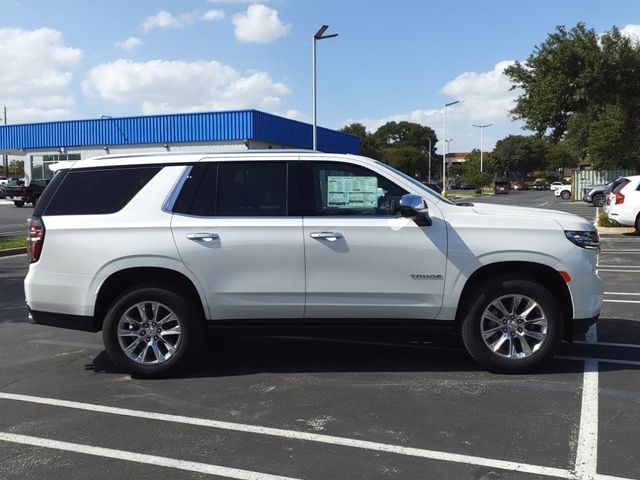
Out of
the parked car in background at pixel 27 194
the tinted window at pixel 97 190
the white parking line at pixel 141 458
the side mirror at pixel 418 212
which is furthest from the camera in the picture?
the parked car in background at pixel 27 194

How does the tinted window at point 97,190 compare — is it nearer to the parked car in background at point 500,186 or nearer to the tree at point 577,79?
the tree at point 577,79

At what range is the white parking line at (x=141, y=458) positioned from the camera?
3.48 metres

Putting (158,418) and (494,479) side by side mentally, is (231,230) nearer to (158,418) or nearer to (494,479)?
(158,418)

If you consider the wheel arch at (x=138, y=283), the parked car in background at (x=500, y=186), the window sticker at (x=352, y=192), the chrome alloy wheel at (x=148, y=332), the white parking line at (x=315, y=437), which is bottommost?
the white parking line at (x=315, y=437)

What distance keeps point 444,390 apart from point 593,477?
1.57m

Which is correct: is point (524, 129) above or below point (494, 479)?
above

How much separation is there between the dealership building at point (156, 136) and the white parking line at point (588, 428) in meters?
29.2

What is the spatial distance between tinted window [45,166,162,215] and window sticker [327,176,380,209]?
154 cm

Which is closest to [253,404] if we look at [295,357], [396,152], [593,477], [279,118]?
[295,357]

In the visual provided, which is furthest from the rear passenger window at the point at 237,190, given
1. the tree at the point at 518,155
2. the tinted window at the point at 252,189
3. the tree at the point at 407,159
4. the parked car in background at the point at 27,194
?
the tree at the point at 518,155

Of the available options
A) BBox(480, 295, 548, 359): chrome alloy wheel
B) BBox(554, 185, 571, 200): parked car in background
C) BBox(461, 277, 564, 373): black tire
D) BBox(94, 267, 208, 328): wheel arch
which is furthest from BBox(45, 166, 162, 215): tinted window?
BBox(554, 185, 571, 200): parked car in background

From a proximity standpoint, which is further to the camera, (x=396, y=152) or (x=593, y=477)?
(x=396, y=152)

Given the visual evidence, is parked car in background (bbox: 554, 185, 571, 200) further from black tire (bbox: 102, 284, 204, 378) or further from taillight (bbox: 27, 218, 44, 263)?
taillight (bbox: 27, 218, 44, 263)

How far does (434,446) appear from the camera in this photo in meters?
3.83
